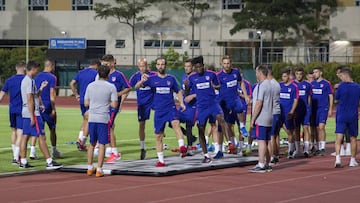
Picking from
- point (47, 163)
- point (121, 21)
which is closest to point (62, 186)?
point (47, 163)

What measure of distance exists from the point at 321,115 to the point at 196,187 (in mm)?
7484

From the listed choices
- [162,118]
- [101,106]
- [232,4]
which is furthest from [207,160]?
[232,4]

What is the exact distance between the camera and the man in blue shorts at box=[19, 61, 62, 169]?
15914 millimetres

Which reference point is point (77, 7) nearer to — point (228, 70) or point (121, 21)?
point (121, 21)

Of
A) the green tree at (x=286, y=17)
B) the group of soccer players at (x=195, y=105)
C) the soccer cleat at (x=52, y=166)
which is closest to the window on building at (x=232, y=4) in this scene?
the green tree at (x=286, y=17)

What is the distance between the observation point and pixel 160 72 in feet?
54.3

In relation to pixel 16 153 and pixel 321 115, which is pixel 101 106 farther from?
pixel 321 115

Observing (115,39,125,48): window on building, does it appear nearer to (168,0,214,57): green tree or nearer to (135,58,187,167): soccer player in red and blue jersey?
(168,0,214,57): green tree

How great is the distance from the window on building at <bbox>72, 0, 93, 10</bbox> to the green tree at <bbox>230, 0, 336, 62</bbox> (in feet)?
45.3

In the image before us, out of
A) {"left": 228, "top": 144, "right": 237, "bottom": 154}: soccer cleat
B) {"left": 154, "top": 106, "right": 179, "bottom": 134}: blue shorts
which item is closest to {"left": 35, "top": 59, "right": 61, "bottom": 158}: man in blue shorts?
{"left": 154, "top": 106, "right": 179, "bottom": 134}: blue shorts

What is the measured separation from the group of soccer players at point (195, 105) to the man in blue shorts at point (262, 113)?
0.02m

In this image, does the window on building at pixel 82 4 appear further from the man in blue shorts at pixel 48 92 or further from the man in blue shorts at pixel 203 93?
the man in blue shorts at pixel 203 93

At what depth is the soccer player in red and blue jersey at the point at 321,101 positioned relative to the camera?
67.1ft

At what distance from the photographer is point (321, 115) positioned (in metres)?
20.5
